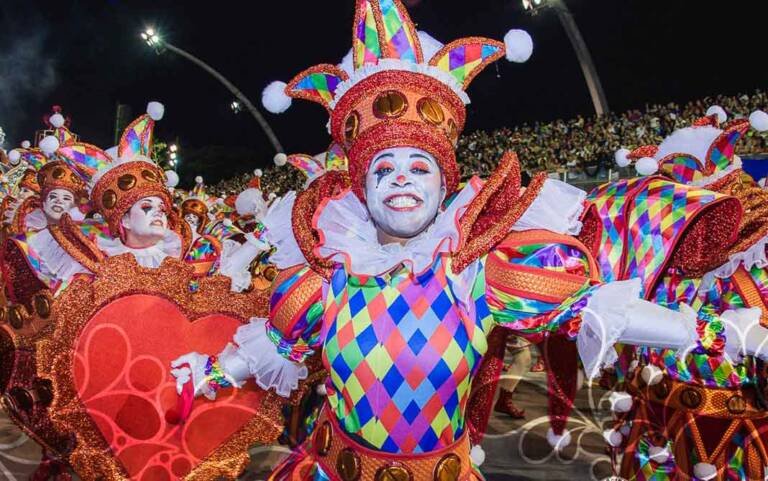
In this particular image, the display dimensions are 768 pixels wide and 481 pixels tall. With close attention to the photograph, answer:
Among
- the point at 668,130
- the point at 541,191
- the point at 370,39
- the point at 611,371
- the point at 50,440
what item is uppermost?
the point at 668,130

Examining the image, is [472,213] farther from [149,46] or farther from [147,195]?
[149,46]

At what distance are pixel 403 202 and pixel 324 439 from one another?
744mm

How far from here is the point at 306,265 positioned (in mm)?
2100

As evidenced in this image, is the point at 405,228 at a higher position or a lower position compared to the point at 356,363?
higher

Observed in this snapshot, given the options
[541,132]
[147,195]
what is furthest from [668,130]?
[147,195]

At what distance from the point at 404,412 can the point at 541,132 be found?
30.5ft

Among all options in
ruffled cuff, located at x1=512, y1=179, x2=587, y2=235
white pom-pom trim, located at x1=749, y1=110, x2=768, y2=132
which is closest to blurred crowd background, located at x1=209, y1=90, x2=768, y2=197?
white pom-pom trim, located at x1=749, y1=110, x2=768, y2=132

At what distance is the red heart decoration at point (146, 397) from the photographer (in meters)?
2.46

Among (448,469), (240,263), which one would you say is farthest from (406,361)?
(240,263)

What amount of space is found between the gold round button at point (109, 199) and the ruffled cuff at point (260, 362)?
1.67m

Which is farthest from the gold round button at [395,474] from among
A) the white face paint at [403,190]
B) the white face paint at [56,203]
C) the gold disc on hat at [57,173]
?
the gold disc on hat at [57,173]

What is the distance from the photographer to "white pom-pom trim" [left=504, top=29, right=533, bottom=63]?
199cm

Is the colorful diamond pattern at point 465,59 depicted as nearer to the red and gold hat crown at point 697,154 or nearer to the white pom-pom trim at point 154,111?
the red and gold hat crown at point 697,154

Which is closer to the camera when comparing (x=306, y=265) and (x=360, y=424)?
(x=360, y=424)
